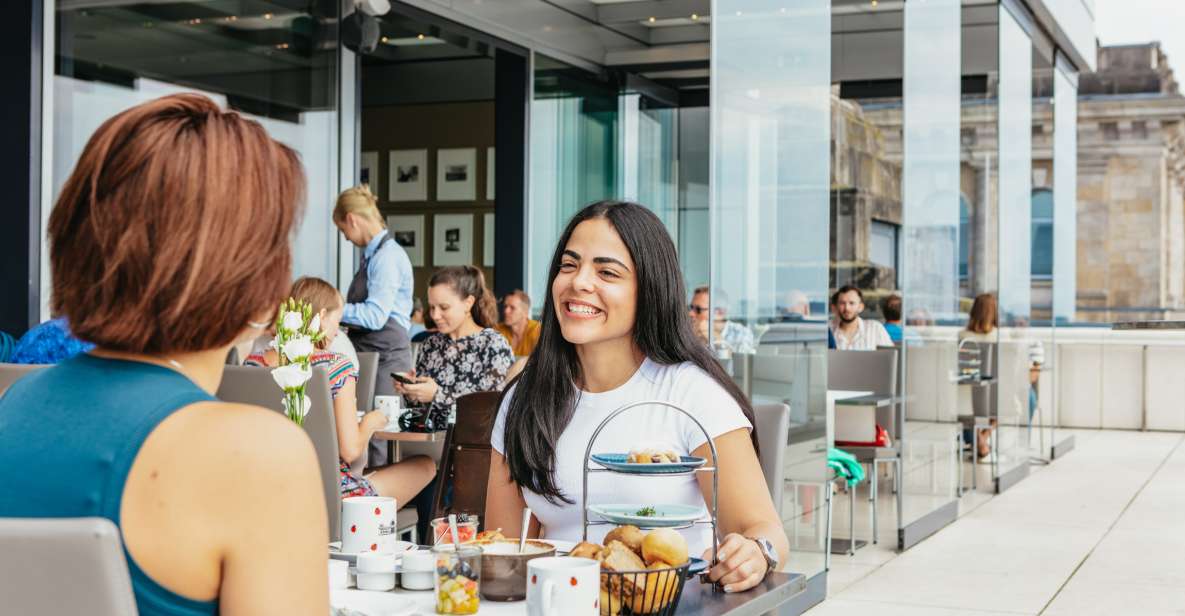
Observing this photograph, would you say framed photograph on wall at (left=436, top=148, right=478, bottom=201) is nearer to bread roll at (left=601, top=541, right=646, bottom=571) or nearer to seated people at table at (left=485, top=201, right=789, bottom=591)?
seated people at table at (left=485, top=201, right=789, bottom=591)

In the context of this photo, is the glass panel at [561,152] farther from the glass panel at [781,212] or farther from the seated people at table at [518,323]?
the glass panel at [781,212]

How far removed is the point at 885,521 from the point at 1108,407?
7280 millimetres

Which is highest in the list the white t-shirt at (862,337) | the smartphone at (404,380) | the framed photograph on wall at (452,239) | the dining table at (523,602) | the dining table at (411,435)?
the framed photograph on wall at (452,239)

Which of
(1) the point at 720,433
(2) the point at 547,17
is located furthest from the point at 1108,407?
(1) the point at 720,433

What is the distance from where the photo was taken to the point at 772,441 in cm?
294

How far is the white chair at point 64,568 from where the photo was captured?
39.8 inches

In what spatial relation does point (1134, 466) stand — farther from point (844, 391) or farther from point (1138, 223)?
point (1138, 223)

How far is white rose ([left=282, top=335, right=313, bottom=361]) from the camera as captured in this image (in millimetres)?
2539

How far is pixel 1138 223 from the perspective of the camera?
147ft

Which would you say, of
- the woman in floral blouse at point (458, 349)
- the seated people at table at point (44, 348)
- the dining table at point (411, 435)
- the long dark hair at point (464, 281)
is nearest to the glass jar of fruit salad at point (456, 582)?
the seated people at table at point (44, 348)

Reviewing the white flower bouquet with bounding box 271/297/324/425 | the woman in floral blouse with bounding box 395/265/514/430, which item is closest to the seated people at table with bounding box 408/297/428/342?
the woman in floral blouse with bounding box 395/265/514/430

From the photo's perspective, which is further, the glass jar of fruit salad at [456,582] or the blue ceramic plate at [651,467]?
the blue ceramic plate at [651,467]

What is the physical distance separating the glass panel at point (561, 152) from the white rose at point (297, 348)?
791 cm

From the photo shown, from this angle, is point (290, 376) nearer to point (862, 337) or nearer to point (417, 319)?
point (862, 337)
